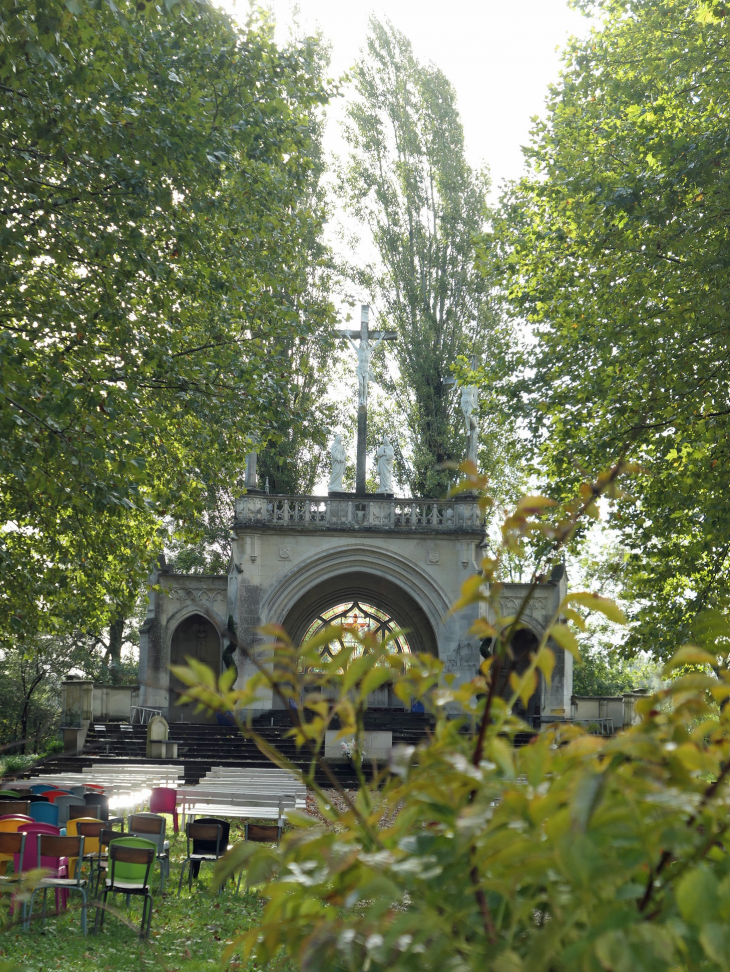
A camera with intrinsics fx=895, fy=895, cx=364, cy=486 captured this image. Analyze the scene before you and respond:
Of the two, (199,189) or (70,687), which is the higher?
(199,189)

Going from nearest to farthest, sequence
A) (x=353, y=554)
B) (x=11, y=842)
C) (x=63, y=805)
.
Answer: (x=11, y=842) → (x=63, y=805) → (x=353, y=554)

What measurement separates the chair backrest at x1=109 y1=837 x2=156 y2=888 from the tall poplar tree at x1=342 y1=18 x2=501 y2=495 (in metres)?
19.0

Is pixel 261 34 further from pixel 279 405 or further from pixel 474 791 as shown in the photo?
pixel 474 791

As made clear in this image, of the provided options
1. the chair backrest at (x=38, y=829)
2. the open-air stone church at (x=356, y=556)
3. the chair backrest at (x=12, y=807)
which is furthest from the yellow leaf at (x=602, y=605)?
the open-air stone church at (x=356, y=556)

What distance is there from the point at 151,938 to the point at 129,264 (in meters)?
6.26

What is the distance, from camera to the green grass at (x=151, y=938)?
6723mm

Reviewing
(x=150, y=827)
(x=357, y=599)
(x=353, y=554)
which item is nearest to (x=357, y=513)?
(x=353, y=554)

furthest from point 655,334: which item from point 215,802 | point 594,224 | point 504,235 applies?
point 215,802

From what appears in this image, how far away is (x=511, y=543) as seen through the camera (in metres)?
1.54

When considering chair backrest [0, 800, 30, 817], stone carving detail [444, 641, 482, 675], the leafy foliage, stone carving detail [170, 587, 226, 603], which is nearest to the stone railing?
stone carving detail [170, 587, 226, 603]

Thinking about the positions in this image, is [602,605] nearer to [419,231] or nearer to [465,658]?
[465,658]

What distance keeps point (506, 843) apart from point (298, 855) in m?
0.35

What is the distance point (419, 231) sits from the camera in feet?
91.9

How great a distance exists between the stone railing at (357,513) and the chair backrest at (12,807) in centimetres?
1388
